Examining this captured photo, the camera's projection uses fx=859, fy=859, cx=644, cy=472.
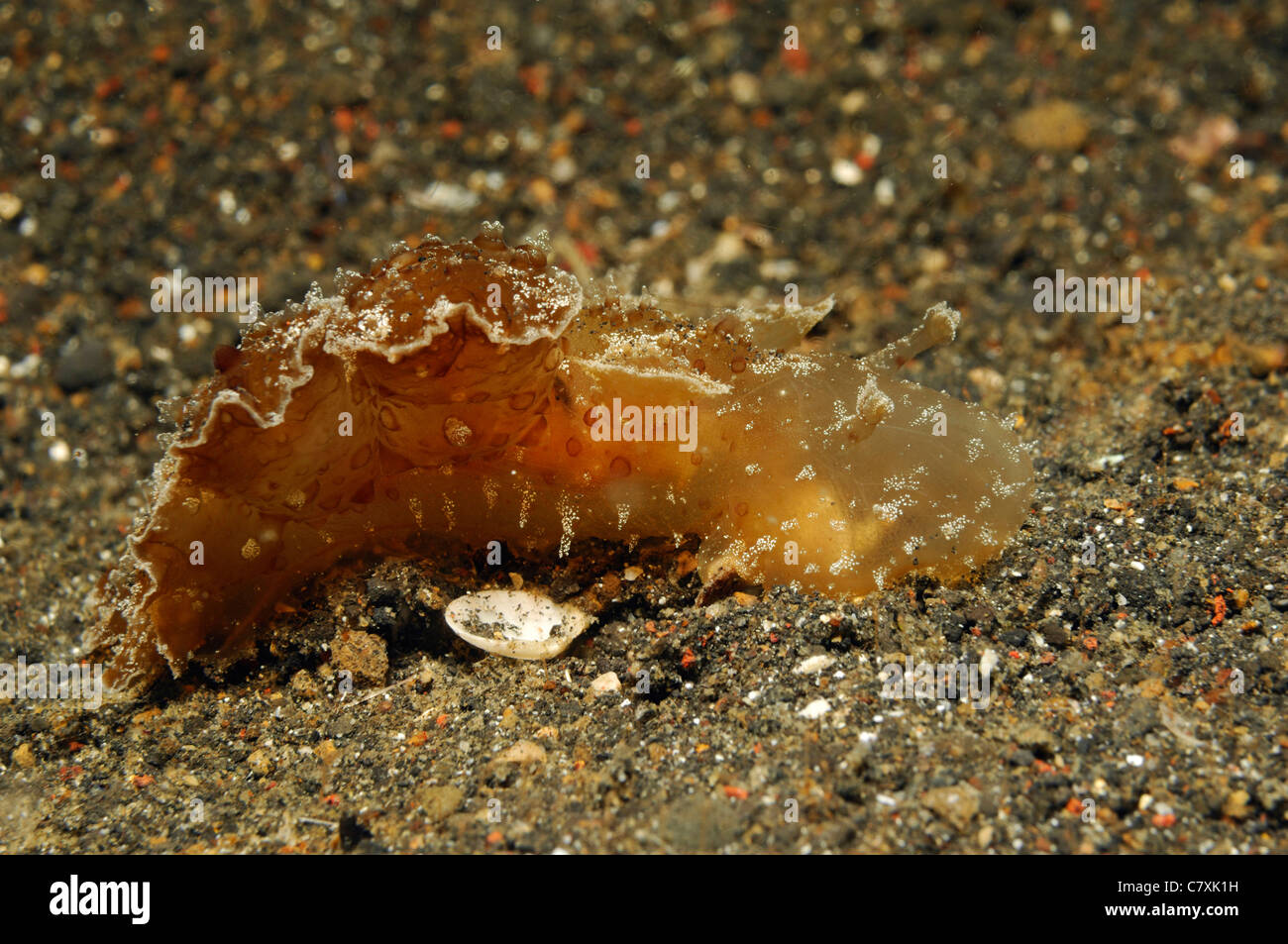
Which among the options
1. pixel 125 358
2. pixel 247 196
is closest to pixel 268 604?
pixel 125 358

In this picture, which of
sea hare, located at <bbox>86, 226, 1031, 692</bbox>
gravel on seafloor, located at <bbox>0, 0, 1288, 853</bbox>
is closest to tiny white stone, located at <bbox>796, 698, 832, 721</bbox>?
gravel on seafloor, located at <bbox>0, 0, 1288, 853</bbox>

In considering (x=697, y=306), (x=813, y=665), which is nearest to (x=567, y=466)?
(x=697, y=306)

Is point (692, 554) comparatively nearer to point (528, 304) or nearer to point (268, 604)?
point (528, 304)

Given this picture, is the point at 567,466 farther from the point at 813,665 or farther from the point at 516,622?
the point at 813,665

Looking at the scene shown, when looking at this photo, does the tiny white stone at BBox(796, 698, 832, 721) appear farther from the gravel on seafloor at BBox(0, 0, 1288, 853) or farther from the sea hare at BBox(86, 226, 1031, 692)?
the sea hare at BBox(86, 226, 1031, 692)

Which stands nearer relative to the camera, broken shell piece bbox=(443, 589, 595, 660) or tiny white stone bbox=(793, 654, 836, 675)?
tiny white stone bbox=(793, 654, 836, 675)

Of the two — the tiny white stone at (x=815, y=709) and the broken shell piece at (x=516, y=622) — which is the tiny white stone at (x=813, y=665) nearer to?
the tiny white stone at (x=815, y=709)

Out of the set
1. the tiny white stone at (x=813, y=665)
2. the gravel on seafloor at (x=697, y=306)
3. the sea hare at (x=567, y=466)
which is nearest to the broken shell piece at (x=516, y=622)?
the gravel on seafloor at (x=697, y=306)

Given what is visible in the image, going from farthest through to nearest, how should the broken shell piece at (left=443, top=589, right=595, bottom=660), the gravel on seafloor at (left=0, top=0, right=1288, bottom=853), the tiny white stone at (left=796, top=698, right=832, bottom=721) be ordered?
1. the broken shell piece at (left=443, top=589, right=595, bottom=660)
2. the tiny white stone at (left=796, top=698, right=832, bottom=721)
3. the gravel on seafloor at (left=0, top=0, right=1288, bottom=853)
